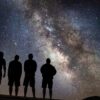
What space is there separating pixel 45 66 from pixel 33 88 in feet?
4.55

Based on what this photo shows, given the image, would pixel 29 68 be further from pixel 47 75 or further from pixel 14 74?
pixel 47 75

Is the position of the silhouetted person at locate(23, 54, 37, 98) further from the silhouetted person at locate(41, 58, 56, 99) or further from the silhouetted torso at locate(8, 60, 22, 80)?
the silhouetted person at locate(41, 58, 56, 99)

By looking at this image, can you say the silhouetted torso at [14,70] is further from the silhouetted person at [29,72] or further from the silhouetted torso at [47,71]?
the silhouetted torso at [47,71]

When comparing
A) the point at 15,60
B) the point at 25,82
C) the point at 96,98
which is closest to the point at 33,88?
the point at 25,82

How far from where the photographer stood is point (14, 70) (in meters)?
18.3

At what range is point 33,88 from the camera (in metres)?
18.4

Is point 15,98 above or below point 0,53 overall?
below

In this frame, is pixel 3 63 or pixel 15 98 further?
pixel 3 63

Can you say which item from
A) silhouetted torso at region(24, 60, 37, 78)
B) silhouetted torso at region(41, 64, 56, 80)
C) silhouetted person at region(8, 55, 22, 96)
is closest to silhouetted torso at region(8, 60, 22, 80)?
silhouetted person at region(8, 55, 22, 96)

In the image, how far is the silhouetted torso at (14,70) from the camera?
1830 cm

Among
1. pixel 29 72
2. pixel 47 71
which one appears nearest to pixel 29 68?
pixel 29 72

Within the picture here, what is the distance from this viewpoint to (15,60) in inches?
722

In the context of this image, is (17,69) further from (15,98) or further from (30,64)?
(15,98)

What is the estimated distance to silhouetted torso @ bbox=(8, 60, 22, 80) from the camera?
18295mm
